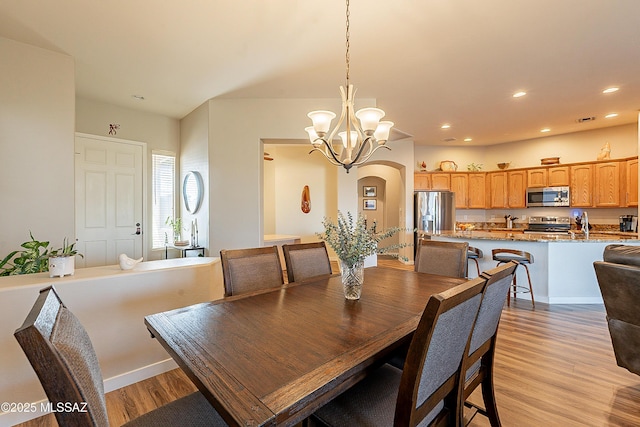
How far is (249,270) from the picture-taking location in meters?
2.12

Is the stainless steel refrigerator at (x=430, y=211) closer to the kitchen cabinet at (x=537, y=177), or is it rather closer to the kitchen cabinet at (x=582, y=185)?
the kitchen cabinet at (x=537, y=177)

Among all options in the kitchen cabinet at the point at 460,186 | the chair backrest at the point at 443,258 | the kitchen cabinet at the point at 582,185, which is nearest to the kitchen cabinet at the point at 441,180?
the kitchen cabinet at the point at 460,186

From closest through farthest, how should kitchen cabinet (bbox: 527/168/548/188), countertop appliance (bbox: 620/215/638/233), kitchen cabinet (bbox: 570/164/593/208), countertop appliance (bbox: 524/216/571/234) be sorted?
countertop appliance (bbox: 620/215/638/233) < kitchen cabinet (bbox: 570/164/593/208) < countertop appliance (bbox: 524/216/571/234) < kitchen cabinet (bbox: 527/168/548/188)

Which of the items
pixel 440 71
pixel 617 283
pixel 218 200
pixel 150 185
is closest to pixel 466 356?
pixel 617 283

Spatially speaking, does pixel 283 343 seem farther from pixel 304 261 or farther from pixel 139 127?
pixel 139 127

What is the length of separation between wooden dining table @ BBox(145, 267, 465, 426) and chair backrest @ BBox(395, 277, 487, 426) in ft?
0.58

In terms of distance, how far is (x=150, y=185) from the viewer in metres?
4.96

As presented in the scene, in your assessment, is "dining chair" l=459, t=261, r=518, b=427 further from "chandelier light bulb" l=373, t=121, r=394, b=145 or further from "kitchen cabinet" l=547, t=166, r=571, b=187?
"kitchen cabinet" l=547, t=166, r=571, b=187

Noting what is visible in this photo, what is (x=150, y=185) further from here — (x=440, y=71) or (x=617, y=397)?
(x=617, y=397)

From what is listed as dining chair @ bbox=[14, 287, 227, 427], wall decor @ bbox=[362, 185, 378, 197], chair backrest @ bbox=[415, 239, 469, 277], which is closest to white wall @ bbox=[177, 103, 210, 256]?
chair backrest @ bbox=[415, 239, 469, 277]

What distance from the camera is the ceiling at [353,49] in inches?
93.9

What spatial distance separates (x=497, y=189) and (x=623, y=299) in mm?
5561

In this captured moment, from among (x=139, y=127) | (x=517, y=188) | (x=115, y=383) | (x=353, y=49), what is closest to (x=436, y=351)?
(x=115, y=383)

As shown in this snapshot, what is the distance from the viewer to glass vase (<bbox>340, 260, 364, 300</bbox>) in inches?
69.2
